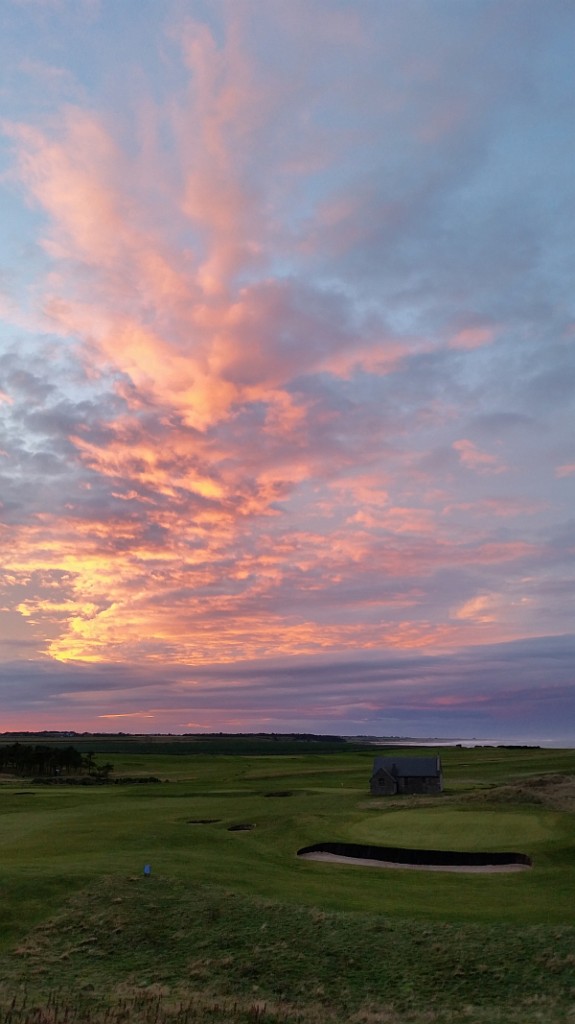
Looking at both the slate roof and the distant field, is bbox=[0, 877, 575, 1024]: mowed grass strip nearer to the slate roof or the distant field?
the distant field

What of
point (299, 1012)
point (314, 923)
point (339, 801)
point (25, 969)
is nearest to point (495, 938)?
point (314, 923)

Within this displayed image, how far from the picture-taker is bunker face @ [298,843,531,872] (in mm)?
42406

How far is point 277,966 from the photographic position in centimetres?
2423

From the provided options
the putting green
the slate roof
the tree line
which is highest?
the slate roof

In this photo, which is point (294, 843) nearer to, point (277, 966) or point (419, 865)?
point (419, 865)

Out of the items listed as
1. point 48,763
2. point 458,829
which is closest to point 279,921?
point 458,829

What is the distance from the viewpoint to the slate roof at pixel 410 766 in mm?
86625

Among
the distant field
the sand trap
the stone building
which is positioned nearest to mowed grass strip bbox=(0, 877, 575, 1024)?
the distant field

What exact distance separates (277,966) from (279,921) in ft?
10.5

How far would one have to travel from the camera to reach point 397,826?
54500mm

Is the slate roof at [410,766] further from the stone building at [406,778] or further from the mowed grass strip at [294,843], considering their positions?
the mowed grass strip at [294,843]

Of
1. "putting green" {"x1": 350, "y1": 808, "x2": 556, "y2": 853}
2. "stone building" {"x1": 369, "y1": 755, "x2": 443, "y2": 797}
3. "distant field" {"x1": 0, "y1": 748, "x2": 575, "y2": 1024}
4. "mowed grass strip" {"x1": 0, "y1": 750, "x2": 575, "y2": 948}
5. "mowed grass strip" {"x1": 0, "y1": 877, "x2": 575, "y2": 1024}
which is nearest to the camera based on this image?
"mowed grass strip" {"x1": 0, "y1": 877, "x2": 575, "y2": 1024}

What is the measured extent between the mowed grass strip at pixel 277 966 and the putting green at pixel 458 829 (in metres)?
21.1

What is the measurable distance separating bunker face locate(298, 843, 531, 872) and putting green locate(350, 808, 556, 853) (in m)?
1.72
